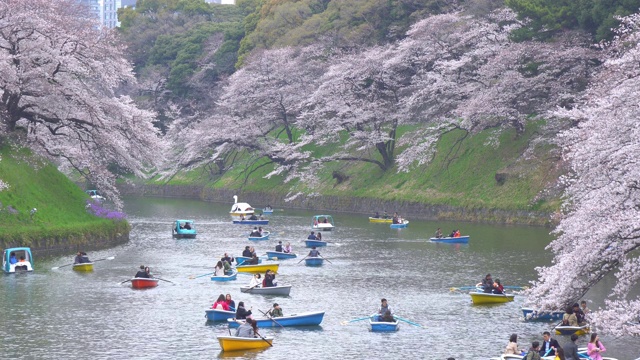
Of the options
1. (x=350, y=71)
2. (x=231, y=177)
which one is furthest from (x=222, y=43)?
(x=350, y=71)

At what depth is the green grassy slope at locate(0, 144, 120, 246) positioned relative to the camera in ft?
155

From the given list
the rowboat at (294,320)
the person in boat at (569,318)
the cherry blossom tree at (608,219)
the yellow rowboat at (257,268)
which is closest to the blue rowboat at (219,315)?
the rowboat at (294,320)

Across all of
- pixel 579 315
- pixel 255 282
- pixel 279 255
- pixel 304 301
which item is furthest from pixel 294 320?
pixel 279 255

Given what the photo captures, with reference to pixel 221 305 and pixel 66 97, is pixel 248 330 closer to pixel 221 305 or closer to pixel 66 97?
pixel 221 305

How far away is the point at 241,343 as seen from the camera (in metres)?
28.6

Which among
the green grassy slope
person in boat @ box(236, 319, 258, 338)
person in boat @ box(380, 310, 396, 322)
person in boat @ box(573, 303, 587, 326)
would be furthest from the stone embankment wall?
person in boat @ box(236, 319, 258, 338)

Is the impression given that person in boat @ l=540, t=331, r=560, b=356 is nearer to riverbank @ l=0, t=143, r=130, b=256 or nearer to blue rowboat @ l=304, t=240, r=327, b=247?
riverbank @ l=0, t=143, r=130, b=256

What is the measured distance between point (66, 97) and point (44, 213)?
7.09 metres

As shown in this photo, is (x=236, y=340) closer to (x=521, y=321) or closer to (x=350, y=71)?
(x=521, y=321)

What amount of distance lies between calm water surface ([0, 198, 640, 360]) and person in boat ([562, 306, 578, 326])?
0.71m

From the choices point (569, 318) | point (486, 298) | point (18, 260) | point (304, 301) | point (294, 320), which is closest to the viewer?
point (569, 318)

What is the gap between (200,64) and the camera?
120 m

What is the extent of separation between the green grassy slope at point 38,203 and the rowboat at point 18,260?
246 cm

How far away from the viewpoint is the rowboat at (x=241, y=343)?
28281mm
